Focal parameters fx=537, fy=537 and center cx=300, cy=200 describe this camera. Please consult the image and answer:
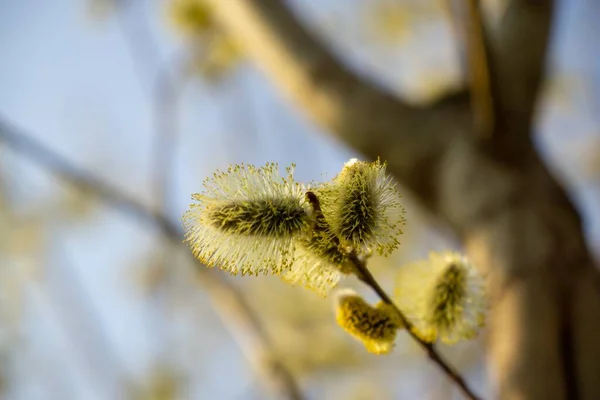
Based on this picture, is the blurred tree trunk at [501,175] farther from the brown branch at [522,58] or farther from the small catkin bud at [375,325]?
the small catkin bud at [375,325]

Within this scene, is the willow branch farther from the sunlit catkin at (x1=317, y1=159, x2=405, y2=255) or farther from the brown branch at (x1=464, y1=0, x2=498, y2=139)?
the brown branch at (x1=464, y1=0, x2=498, y2=139)

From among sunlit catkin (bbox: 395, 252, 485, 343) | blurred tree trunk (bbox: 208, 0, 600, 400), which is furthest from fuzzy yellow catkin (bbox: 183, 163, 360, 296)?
blurred tree trunk (bbox: 208, 0, 600, 400)

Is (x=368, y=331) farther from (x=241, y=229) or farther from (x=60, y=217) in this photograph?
(x=60, y=217)

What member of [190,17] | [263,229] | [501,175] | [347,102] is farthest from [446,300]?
[190,17]

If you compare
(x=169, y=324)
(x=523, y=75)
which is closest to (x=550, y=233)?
(x=523, y=75)

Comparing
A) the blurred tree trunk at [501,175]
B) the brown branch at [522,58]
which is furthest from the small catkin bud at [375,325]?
the brown branch at [522,58]

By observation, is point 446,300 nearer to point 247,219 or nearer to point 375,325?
point 375,325
